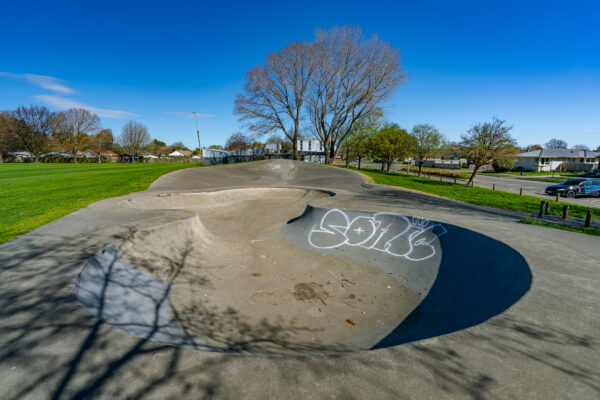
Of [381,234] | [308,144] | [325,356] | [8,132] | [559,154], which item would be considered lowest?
[381,234]

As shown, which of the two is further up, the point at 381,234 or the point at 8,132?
the point at 8,132

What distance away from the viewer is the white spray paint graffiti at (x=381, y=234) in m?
8.52

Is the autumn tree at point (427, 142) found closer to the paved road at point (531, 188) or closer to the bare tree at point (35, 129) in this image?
the paved road at point (531, 188)

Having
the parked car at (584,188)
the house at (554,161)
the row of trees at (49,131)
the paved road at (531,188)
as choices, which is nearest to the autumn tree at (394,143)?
the paved road at (531,188)

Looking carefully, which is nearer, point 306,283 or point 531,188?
point 306,283

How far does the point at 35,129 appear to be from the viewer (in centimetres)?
5950

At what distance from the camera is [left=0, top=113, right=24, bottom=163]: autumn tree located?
54878mm

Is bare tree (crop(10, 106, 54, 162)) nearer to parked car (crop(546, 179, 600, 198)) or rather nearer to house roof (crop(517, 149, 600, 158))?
parked car (crop(546, 179, 600, 198))

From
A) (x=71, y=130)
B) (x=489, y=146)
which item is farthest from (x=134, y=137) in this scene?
(x=489, y=146)

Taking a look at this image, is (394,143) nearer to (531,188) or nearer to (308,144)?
(531,188)

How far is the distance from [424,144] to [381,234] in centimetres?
3194

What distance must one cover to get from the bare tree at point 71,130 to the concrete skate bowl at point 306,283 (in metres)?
71.6

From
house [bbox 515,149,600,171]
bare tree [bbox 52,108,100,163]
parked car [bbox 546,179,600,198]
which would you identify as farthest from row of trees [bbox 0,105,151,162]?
house [bbox 515,149,600,171]

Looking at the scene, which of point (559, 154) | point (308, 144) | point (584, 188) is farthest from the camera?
point (308, 144)
